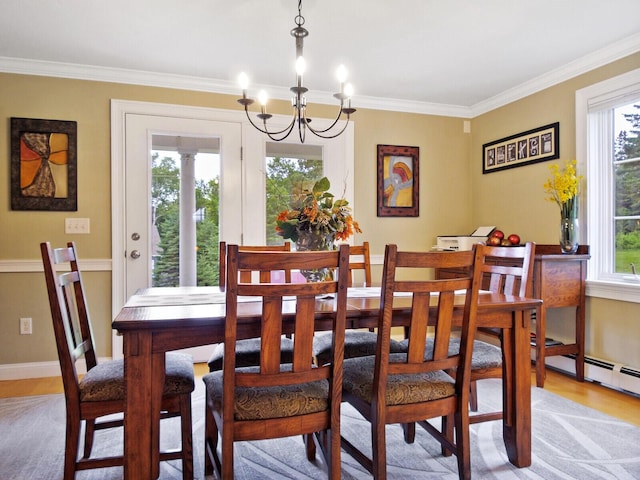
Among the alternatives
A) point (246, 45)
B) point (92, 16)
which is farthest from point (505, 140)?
point (92, 16)

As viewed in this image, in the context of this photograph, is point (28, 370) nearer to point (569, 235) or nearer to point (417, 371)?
point (417, 371)

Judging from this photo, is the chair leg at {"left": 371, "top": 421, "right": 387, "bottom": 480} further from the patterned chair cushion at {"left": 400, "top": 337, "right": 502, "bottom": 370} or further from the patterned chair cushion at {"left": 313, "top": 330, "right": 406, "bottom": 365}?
the patterned chair cushion at {"left": 313, "top": 330, "right": 406, "bottom": 365}

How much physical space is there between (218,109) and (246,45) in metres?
0.84

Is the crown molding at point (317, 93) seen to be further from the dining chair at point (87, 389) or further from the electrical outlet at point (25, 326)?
the dining chair at point (87, 389)

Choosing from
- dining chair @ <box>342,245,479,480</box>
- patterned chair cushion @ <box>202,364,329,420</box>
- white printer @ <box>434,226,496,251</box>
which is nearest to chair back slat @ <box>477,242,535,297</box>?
dining chair @ <box>342,245,479,480</box>

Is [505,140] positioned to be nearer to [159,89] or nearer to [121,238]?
[159,89]

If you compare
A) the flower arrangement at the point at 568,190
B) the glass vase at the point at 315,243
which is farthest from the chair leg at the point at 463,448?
the flower arrangement at the point at 568,190

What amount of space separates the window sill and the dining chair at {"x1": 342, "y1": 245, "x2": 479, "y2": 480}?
1.83 m

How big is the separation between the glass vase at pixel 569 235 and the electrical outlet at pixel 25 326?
3.99 metres

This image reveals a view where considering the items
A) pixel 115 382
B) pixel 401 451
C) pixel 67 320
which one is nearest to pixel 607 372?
pixel 401 451

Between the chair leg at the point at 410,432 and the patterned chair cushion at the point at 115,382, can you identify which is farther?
the chair leg at the point at 410,432

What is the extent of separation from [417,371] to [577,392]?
6.39ft

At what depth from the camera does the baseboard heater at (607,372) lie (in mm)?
2848

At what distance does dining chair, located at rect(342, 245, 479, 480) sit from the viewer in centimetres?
156
